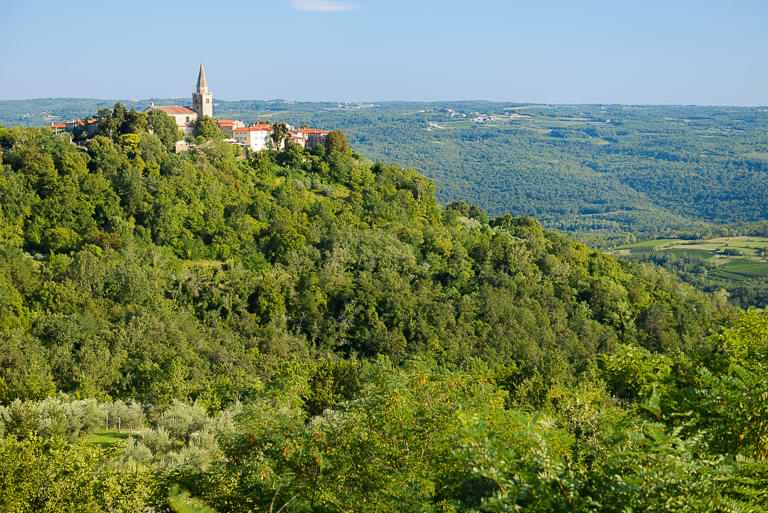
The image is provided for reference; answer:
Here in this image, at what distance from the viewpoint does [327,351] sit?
130 ft

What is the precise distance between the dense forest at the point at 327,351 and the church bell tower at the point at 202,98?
6.64 metres

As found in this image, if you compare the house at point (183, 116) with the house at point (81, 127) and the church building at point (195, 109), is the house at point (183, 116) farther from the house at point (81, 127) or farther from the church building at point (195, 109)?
the house at point (81, 127)

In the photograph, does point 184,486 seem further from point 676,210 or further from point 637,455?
point 676,210

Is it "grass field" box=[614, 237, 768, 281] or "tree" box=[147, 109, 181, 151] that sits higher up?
"tree" box=[147, 109, 181, 151]

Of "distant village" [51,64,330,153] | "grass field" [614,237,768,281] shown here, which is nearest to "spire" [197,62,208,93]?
"distant village" [51,64,330,153]

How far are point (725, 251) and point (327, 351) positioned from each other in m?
79.3

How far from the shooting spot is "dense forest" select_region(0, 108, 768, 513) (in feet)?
27.4

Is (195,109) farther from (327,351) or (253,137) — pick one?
(327,351)

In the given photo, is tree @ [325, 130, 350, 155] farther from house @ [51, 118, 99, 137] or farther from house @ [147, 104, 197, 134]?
house @ [51, 118, 99, 137]

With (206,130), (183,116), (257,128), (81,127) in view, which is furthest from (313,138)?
(81,127)

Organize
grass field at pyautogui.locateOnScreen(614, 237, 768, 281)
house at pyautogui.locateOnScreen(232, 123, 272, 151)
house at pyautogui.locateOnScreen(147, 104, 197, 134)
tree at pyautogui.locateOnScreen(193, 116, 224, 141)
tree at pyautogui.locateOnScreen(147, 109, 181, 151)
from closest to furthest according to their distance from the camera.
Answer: tree at pyautogui.locateOnScreen(147, 109, 181, 151) < tree at pyautogui.locateOnScreen(193, 116, 224, 141) < house at pyautogui.locateOnScreen(147, 104, 197, 134) < house at pyautogui.locateOnScreen(232, 123, 272, 151) < grass field at pyautogui.locateOnScreen(614, 237, 768, 281)

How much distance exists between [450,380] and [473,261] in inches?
1180

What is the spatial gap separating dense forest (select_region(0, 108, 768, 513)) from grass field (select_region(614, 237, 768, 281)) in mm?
36084

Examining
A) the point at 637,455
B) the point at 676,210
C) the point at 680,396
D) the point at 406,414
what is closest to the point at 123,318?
the point at 406,414
